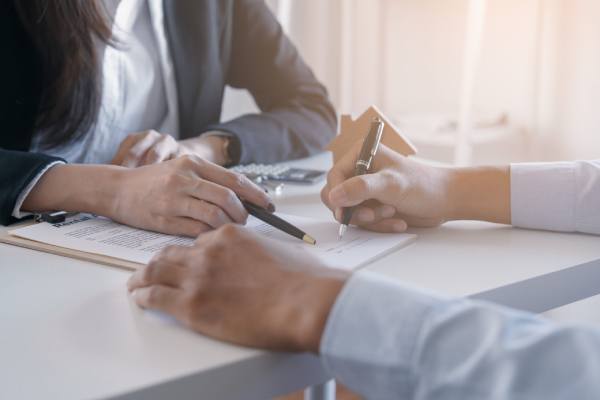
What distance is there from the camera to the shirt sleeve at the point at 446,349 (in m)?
0.44

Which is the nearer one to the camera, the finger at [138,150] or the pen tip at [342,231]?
the pen tip at [342,231]

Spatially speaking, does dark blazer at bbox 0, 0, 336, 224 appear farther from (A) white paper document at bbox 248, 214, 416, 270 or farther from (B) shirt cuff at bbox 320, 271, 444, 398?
(B) shirt cuff at bbox 320, 271, 444, 398

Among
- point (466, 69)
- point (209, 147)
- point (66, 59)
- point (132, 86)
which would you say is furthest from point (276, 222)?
point (466, 69)

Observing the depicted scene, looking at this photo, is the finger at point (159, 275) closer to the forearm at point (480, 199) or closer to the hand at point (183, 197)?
the hand at point (183, 197)

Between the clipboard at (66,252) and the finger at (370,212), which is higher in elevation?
the finger at (370,212)

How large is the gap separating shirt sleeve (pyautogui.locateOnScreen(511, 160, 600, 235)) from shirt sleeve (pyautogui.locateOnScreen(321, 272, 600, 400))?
1.23ft

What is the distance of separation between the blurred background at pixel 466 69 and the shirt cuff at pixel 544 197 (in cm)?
125

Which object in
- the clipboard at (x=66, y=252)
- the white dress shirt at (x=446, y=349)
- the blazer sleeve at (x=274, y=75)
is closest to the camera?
the white dress shirt at (x=446, y=349)

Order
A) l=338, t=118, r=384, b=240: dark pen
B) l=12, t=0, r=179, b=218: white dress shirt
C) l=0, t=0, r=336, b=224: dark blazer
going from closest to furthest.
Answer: l=338, t=118, r=384, b=240: dark pen → l=0, t=0, r=336, b=224: dark blazer → l=12, t=0, r=179, b=218: white dress shirt

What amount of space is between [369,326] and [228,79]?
4.14 ft

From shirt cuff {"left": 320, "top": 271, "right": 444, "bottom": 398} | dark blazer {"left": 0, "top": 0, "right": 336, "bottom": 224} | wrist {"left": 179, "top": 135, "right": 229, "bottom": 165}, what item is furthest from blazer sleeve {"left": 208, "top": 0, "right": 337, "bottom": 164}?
shirt cuff {"left": 320, "top": 271, "right": 444, "bottom": 398}

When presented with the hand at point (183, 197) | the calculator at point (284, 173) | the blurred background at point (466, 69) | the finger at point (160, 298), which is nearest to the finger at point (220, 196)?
the hand at point (183, 197)

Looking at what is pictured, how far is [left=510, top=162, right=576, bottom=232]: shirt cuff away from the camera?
2.78 feet

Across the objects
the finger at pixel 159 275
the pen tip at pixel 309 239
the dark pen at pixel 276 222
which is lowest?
the pen tip at pixel 309 239
